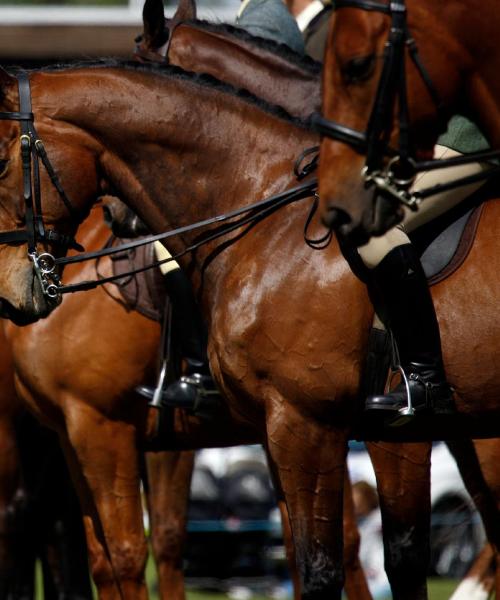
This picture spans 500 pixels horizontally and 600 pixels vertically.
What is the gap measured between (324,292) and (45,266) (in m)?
1.17

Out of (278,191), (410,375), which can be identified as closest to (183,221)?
(278,191)

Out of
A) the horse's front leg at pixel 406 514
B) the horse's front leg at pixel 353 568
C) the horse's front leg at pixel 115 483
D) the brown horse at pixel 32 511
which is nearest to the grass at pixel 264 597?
the brown horse at pixel 32 511

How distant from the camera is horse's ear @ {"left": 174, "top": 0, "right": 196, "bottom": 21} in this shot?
6.37 m

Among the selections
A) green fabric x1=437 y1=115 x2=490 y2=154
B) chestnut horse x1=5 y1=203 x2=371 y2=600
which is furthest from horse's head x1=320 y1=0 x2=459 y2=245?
chestnut horse x1=5 y1=203 x2=371 y2=600

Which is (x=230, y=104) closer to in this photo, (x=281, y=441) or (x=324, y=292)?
(x=324, y=292)

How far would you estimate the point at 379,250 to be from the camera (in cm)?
480

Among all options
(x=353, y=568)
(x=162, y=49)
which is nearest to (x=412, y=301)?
(x=162, y=49)

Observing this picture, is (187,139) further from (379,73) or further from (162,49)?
(379,73)

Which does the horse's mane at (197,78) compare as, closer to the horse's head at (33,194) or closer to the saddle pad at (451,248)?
the horse's head at (33,194)

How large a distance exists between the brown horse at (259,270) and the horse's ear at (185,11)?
1173mm

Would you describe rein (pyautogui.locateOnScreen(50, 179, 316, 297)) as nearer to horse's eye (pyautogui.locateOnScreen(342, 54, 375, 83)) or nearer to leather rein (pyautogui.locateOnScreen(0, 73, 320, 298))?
leather rein (pyautogui.locateOnScreen(0, 73, 320, 298))

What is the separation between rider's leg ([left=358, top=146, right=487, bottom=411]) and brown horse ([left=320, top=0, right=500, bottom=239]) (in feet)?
2.57

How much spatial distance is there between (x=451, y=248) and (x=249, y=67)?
1.52 metres

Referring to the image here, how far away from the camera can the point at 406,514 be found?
5.50 meters
